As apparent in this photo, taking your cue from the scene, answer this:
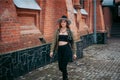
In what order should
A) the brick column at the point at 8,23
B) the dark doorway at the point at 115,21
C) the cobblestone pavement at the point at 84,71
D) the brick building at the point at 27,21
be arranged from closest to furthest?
the brick column at the point at 8,23 → the brick building at the point at 27,21 → the cobblestone pavement at the point at 84,71 → the dark doorway at the point at 115,21

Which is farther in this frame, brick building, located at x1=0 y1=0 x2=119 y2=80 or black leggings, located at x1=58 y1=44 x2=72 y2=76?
brick building, located at x1=0 y1=0 x2=119 y2=80

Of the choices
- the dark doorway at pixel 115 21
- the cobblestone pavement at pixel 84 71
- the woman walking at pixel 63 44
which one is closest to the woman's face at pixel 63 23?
the woman walking at pixel 63 44

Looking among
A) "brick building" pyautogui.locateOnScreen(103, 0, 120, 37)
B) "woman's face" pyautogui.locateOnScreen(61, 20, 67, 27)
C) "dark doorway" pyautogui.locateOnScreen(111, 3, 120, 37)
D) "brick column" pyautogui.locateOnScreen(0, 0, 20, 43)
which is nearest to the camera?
"woman's face" pyautogui.locateOnScreen(61, 20, 67, 27)

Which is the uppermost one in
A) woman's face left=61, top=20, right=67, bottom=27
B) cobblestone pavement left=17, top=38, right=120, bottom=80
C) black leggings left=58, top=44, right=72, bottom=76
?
woman's face left=61, top=20, right=67, bottom=27

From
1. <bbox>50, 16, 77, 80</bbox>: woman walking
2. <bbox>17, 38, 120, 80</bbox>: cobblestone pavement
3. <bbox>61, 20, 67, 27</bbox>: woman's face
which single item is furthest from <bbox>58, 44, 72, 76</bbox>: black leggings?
<bbox>17, 38, 120, 80</bbox>: cobblestone pavement

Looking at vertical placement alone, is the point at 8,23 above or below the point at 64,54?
above

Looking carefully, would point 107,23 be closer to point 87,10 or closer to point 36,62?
point 87,10

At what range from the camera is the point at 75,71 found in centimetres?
759

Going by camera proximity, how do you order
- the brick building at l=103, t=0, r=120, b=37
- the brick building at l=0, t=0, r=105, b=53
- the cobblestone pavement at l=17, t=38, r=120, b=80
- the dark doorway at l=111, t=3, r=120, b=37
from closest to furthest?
the brick building at l=0, t=0, r=105, b=53 → the cobblestone pavement at l=17, t=38, r=120, b=80 → the brick building at l=103, t=0, r=120, b=37 → the dark doorway at l=111, t=3, r=120, b=37

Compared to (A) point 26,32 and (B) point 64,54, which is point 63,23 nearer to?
(B) point 64,54

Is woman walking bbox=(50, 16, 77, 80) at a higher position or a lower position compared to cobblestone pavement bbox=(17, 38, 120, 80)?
higher

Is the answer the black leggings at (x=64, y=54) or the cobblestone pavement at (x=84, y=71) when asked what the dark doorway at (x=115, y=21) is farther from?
the black leggings at (x=64, y=54)

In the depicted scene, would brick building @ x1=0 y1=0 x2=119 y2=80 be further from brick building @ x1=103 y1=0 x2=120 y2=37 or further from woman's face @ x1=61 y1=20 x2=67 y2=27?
brick building @ x1=103 y1=0 x2=120 y2=37

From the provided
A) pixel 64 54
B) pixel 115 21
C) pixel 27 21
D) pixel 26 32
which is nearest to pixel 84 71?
pixel 64 54
